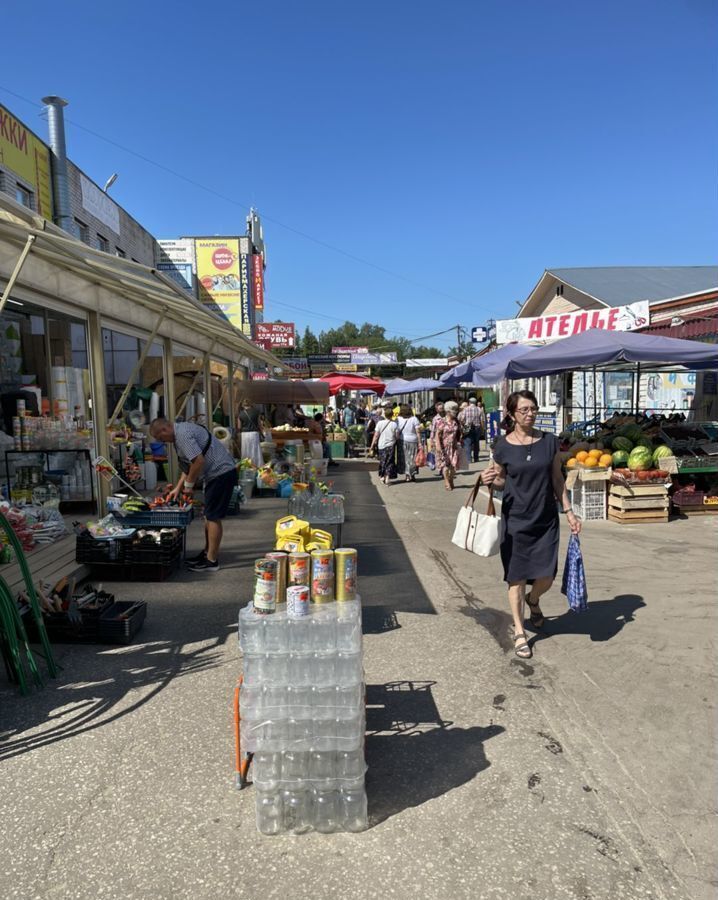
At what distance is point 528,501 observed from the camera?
4.48 meters

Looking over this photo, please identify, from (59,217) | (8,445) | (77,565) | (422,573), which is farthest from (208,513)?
(59,217)

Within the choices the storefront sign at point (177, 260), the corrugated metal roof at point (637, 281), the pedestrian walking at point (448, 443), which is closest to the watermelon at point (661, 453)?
the pedestrian walking at point (448, 443)

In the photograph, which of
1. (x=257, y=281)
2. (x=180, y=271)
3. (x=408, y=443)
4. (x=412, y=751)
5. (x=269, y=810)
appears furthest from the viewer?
(x=257, y=281)

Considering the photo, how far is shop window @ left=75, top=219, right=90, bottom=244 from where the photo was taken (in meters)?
16.8

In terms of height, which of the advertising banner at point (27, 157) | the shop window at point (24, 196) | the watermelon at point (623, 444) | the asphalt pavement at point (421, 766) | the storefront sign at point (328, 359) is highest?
the advertising banner at point (27, 157)

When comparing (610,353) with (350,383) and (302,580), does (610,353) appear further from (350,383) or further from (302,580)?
(350,383)

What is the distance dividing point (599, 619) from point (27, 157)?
49.6 ft

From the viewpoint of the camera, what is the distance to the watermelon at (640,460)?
9250 millimetres

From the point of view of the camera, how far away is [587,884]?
2365 millimetres

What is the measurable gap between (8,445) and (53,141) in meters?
11.7

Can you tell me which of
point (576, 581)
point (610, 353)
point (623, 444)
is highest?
point (610, 353)

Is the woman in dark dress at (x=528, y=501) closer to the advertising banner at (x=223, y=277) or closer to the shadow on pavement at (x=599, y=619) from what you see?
the shadow on pavement at (x=599, y=619)

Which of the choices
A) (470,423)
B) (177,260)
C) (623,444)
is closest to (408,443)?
(470,423)

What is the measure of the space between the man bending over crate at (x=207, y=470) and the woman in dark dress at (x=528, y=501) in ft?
10.0
